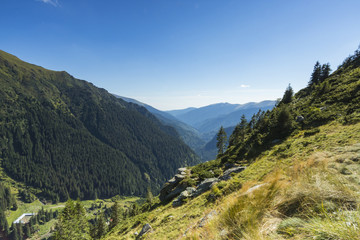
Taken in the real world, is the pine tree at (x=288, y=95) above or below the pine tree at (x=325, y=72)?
below

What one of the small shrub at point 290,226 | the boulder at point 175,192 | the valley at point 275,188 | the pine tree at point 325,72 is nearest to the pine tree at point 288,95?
the valley at point 275,188

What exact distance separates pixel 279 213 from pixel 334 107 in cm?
3065

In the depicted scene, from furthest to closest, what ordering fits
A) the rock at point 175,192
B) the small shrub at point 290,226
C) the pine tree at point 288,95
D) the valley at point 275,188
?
1. the pine tree at point 288,95
2. the rock at point 175,192
3. the valley at point 275,188
4. the small shrub at point 290,226

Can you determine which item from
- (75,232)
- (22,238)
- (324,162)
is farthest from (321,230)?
(22,238)

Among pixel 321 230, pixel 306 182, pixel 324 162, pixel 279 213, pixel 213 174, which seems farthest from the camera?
pixel 213 174

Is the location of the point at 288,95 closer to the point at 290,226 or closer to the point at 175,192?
the point at 175,192

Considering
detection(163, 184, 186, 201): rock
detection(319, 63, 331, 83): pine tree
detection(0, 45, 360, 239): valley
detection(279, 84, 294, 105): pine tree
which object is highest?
detection(319, 63, 331, 83): pine tree

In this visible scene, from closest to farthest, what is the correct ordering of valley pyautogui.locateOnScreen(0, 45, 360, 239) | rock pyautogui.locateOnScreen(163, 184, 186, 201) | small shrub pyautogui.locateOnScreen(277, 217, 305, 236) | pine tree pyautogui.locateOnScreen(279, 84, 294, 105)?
small shrub pyautogui.locateOnScreen(277, 217, 305, 236)
valley pyautogui.locateOnScreen(0, 45, 360, 239)
rock pyautogui.locateOnScreen(163, 184, 186, 201)
pine tree pyautogui.locateOnScreen(279, 84, 294, 105)

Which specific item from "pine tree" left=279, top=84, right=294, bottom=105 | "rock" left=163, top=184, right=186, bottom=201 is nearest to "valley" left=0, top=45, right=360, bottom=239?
"rock" left=163, top=184, right=186, bottom=201

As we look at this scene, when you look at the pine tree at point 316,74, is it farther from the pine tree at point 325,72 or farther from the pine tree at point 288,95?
the pine tree at point 288,95

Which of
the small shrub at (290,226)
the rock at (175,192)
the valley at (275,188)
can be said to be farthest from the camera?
the rock at (175,192)

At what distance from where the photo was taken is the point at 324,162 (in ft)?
15.6

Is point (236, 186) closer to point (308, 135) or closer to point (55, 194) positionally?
point (308, 135)

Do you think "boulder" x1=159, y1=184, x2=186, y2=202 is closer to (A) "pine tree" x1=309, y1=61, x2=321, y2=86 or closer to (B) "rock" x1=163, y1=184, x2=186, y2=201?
(B) "rock" x1=163, y1=184, x2=186, y2=201
